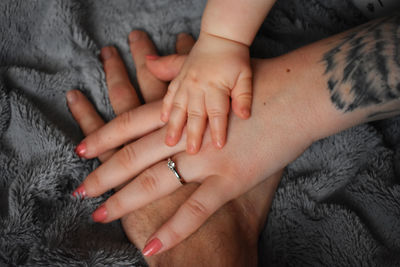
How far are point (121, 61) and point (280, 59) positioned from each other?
409 millimetres

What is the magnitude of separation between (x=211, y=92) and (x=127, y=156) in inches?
9.5

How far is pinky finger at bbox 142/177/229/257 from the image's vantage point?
678mm

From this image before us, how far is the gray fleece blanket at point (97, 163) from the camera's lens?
66 centimetres

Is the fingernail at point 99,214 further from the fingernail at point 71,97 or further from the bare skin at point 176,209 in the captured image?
the fingernail at point 71,97

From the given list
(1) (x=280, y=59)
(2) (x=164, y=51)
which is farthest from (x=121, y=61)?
(1) (x=280, y=59)

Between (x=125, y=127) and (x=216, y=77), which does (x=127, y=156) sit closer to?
(x=125, y=127)

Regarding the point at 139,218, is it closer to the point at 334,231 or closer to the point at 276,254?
the point at 276,254

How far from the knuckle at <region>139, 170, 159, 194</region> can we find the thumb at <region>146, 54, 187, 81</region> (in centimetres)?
25

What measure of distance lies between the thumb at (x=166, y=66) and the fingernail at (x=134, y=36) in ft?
0.28

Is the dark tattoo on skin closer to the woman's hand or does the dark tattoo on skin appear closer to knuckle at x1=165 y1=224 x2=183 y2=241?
the woman's hand

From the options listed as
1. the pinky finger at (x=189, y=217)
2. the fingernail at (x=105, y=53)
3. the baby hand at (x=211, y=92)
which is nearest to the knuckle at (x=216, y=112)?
the baby hand at (x=211, y=92)


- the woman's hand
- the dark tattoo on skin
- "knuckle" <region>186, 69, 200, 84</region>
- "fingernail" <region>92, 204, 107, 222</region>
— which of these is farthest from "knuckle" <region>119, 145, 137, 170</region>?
the dark tattoo on skin

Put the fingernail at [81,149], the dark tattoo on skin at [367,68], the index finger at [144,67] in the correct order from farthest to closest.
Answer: the index finger at [144,67]
the fingernail at [81,149]
the dark tattoo on skin at [367,68]

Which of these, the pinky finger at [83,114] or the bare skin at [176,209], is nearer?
the bare skin at [176,209]
